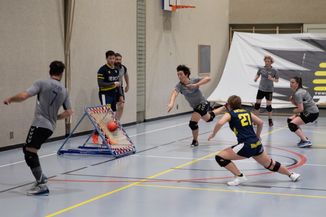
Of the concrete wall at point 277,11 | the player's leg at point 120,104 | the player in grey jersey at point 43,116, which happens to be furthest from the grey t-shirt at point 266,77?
the player in grey jersey at point 43,116

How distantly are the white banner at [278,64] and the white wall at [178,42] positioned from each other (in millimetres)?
1317

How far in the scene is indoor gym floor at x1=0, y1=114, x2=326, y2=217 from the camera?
7.39 metres

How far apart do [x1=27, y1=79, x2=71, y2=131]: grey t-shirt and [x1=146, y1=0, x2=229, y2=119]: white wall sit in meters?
10.4

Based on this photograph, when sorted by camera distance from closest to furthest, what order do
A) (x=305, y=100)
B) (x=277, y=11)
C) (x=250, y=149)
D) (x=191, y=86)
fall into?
(x=250, y=149), (x=191, y=86), (x=305, y=100), (x=277, y=11)

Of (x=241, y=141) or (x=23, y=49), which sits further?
(x=23, y=49)

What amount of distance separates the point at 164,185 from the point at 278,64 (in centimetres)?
1392

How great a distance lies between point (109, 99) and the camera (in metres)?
14.3

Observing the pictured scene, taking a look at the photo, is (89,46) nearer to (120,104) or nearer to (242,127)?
(120,104)

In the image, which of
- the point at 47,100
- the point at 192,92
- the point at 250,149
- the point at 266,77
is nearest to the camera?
the point at 47,100

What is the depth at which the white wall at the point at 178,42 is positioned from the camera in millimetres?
18875

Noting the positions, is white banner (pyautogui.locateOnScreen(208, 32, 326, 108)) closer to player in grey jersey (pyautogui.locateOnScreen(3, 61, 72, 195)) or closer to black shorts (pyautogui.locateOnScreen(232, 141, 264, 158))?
black shorts (pyautogui.locateOnScreen(232, 141, 264, 158))

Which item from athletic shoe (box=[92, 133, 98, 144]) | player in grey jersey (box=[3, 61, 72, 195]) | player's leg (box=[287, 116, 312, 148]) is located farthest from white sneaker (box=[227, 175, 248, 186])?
athletic shoe (box=[92, 133, 98, 144])

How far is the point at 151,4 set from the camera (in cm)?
1862

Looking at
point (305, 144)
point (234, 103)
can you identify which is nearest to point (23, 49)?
point (234, 103)
